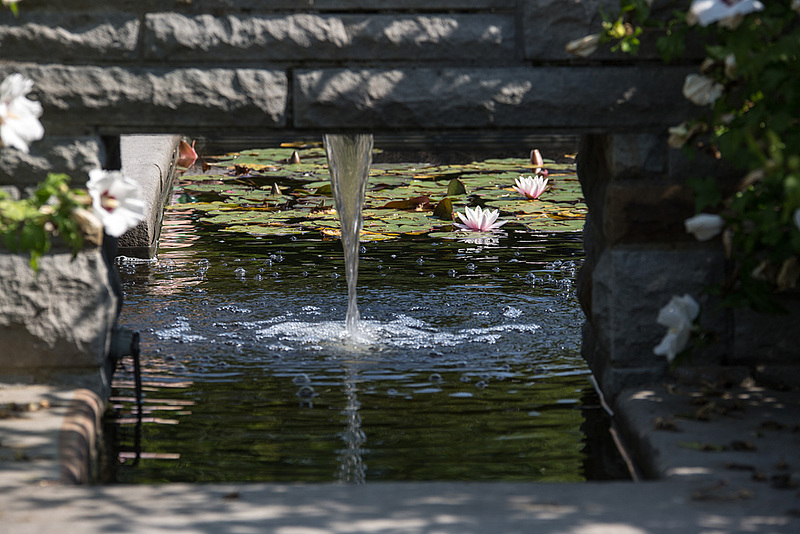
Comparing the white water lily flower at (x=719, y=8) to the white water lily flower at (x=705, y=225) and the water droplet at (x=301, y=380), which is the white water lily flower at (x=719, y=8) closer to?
the white water lily flower at (x=705, y=225)

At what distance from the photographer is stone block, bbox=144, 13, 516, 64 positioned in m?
3.09

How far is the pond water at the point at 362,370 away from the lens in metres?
2.95

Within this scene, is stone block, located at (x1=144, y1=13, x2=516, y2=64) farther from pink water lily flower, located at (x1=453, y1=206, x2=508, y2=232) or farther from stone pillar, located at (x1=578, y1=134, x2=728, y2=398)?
pink water lily flower, located at (x1=453, y1=206, x2=508, y2=232)

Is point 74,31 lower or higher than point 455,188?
lower

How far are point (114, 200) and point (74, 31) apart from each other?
628 mm

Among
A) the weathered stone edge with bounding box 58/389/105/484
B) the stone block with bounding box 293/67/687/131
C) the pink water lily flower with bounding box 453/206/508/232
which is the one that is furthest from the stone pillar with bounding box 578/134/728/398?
the pink water lily flower with bounding box 453/206/508/232

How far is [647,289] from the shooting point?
10.5 feet

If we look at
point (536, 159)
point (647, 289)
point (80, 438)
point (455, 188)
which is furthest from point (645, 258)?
point (536, 159)

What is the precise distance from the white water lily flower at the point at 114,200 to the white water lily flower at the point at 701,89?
1567 mm

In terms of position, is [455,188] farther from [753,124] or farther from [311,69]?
[753,124]

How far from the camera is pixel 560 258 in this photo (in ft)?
17.5

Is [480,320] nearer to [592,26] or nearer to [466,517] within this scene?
[592,26]

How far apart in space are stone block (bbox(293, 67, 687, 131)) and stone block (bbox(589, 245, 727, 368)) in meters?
0.42

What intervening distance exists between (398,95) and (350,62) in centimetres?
18
